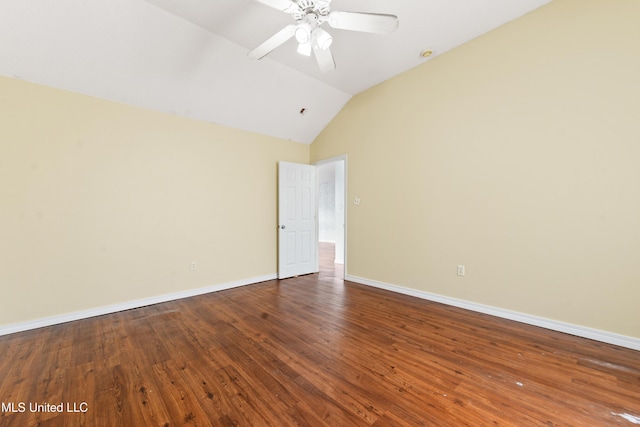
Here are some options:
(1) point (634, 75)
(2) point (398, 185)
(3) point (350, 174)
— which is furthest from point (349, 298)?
(1) point (634, 75)

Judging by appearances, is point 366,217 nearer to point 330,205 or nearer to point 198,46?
point 198,46

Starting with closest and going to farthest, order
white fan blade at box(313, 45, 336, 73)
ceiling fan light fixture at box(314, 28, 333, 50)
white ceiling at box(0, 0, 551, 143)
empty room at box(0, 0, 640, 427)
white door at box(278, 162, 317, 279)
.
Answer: empty room at box(0, 0, 640, 427)
ceiling fan light fixture at box(314, 28, 333, 50)
white fan blade at box(313, 45, 336, 73)
white ceiling at box(0, 0, 551, 143)
white door at box(278, 162, 317, 279)

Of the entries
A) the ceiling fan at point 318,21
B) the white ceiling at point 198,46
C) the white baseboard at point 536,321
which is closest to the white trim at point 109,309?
the white ceiling at point 198,46

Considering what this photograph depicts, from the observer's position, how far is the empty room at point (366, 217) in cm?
172

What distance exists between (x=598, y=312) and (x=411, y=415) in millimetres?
2174

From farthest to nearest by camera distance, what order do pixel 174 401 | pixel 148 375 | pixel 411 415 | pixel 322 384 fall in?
pixel 148 375 < pixel 322 384 < pixel 174 401 < pixel 411 415

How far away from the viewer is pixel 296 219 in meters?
4.68

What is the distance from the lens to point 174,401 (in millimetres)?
1595

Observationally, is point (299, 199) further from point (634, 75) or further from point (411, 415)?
point (634, 75)

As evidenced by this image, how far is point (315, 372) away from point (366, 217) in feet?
8.66

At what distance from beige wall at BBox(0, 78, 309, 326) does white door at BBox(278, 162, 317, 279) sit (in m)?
0.50

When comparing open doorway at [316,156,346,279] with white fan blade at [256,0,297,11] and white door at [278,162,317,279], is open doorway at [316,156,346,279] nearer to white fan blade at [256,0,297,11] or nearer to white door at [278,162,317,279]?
white door at [278,162,317,279]

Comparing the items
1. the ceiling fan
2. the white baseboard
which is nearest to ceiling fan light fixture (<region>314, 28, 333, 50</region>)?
the ceiling fan

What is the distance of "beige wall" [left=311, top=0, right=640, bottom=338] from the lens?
7.24ft
